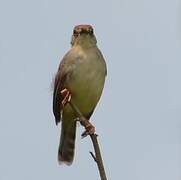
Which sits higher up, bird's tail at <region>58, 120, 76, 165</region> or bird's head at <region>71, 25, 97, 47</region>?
bird's head at <region>71, 25, 97, 47</region>

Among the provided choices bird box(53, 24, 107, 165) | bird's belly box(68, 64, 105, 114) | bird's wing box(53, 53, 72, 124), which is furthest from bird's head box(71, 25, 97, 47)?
bird's belly box(68, 64, 105, 114)

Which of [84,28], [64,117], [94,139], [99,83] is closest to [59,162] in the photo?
[64,117]

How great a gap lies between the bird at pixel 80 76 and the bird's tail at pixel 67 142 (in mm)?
12

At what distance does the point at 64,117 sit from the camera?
6852mm

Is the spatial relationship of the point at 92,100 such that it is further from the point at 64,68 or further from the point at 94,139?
the point at 94,139

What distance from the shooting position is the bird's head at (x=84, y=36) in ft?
21.8

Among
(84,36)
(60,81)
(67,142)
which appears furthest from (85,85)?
(67,142)

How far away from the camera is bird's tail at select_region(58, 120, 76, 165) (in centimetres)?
679

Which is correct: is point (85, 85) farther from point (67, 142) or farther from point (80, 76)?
point (67, 142)

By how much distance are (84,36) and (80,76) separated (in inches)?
26.9

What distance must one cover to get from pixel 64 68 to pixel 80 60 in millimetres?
198

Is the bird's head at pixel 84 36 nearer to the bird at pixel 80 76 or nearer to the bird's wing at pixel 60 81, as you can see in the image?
the bird at pixel 80 76

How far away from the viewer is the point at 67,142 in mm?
7258

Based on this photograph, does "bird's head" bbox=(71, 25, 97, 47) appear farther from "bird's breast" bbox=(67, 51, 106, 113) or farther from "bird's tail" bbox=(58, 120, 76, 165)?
"bird's tail" bbox=(58, 120, 76, 165)
